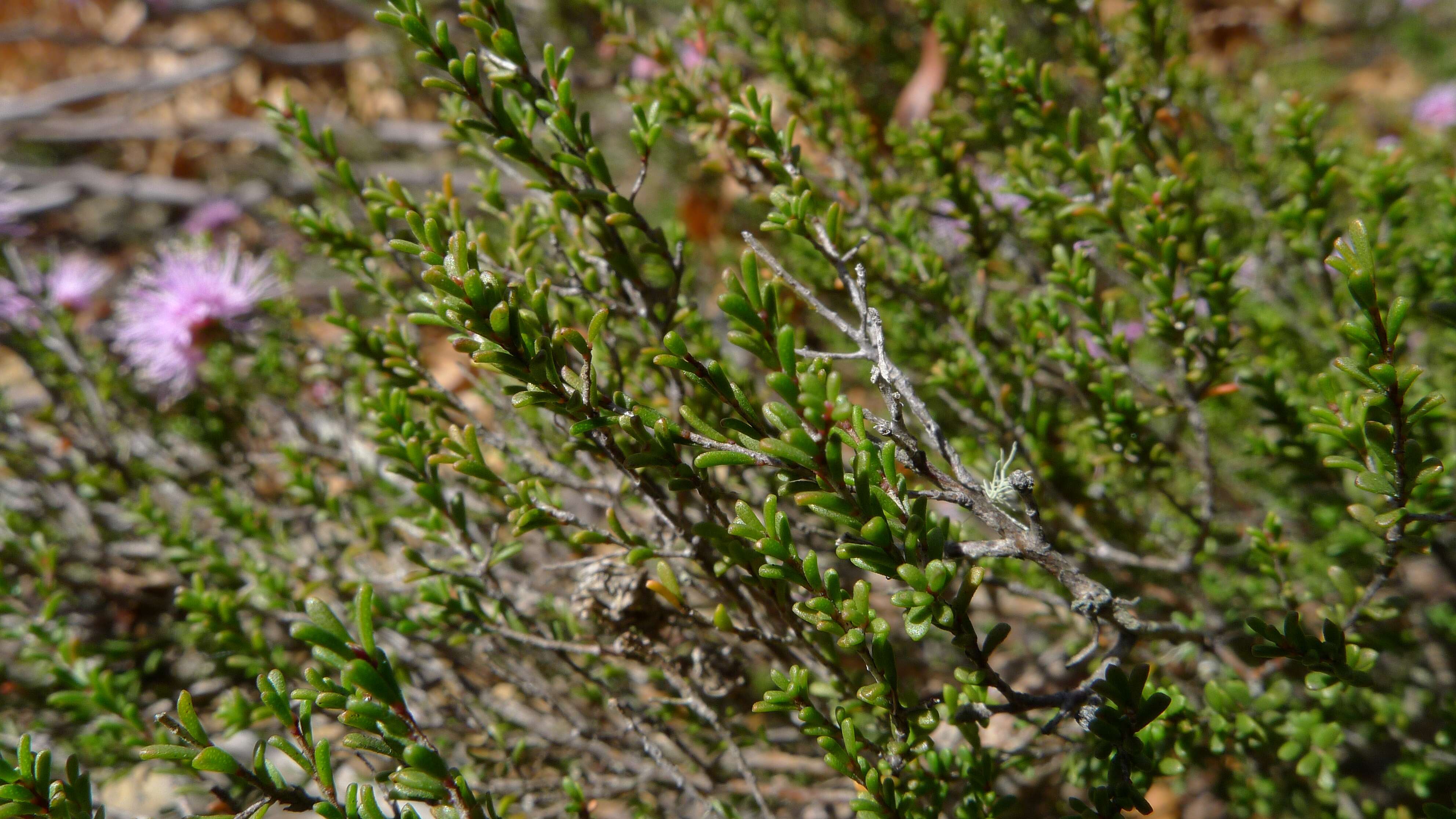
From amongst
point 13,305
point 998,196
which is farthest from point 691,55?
point 13,305

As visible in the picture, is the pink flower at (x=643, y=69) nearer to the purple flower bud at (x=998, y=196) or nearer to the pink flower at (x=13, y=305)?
the purple flower bud at (x=998, y=196)

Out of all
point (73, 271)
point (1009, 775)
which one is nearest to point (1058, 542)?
point (1009, 775)

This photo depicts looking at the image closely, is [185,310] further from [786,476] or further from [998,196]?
[998,196]

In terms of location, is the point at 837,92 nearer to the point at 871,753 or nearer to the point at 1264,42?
the point at 871,753

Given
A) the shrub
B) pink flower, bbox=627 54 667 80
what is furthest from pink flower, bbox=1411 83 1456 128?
pink flower, bbox=627 54 667 80

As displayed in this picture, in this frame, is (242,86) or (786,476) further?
(242,86)
